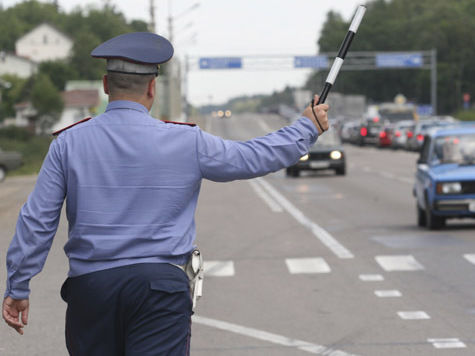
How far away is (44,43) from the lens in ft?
563

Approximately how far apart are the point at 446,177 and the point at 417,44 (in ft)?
428

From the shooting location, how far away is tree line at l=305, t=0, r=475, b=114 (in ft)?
442

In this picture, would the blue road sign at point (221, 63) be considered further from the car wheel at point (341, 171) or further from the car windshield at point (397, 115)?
the car wheel at point (341, 171)

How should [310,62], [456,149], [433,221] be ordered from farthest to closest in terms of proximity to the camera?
1. [310,62]
2. [456,149]
3. [433,221]

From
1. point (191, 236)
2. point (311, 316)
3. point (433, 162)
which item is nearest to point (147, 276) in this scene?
point (191, 236)

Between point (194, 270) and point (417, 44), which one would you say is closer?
point (194, 270)

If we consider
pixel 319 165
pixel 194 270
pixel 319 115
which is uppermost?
pixel 319 115

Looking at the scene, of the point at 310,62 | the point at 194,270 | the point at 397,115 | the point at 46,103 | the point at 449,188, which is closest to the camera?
the point at 194,270

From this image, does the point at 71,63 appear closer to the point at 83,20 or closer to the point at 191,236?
the point at 83,20

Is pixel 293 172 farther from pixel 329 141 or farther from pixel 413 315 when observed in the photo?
pixel 413 315

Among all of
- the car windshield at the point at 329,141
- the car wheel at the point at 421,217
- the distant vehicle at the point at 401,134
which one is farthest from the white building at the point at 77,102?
the car wheel at the point at 421,217

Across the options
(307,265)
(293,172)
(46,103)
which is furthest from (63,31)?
(307,265)

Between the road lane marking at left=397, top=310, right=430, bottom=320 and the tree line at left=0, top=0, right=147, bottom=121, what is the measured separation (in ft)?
309

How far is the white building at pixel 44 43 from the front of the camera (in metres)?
170
